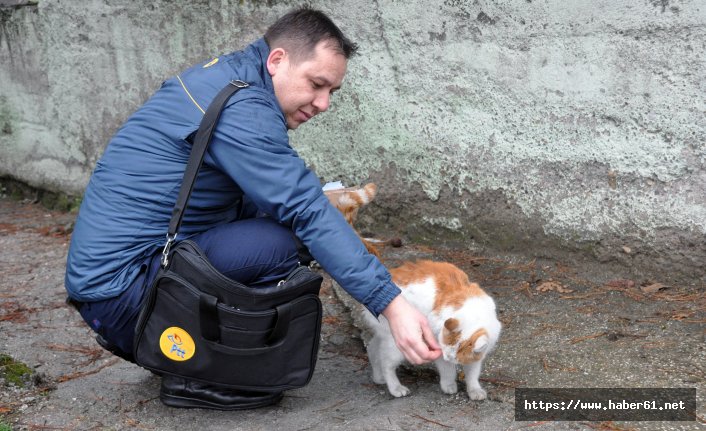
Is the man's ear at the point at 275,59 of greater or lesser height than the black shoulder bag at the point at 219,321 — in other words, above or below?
above

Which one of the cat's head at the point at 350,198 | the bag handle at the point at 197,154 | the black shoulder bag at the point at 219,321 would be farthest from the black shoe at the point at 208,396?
the cat's head at the point at 350,198

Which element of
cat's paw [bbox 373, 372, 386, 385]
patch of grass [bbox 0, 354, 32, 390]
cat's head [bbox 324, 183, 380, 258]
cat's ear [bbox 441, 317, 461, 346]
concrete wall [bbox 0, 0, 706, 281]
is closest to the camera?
cat's ear [bbox 441, 317, 461, 346]

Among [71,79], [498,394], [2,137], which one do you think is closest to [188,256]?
[498,394]

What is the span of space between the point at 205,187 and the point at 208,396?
0.78 meters

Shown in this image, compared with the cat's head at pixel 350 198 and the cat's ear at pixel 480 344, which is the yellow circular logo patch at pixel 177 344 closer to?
the cat's ear at pixel 480 344

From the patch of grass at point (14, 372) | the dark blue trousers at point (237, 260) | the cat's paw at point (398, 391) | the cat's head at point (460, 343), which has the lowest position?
the cat's paw at point (398, 391)

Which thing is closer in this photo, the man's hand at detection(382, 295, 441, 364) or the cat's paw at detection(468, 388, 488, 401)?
the man's hand at detection(382, 295, 441, 364)

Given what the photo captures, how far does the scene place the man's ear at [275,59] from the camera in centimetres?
283

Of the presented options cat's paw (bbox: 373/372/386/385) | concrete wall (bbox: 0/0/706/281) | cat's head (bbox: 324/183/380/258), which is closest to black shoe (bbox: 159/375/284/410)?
cat's paw (bbox: 373/372/386/385)

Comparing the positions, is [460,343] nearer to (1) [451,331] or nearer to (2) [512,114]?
(1) [451,331]

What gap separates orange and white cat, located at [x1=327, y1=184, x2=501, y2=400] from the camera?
288 centimetres

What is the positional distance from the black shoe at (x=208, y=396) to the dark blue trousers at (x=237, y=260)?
11.7 inches

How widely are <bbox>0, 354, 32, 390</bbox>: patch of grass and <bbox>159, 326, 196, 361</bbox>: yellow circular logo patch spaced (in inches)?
37.4

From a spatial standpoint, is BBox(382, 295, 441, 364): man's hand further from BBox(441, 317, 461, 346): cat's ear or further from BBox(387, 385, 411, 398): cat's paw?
BBox(387, 385, 411, 398): cat's paw
